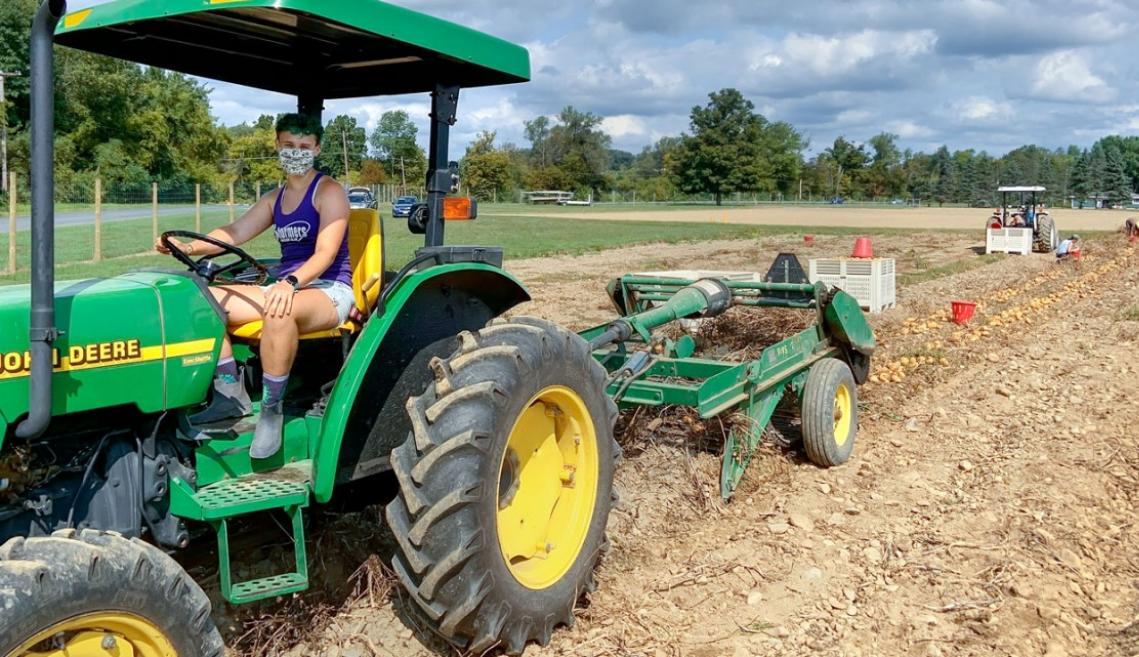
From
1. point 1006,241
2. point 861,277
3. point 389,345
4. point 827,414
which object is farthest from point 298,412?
point 1006,241

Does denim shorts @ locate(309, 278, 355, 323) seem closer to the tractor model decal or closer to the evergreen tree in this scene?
the tractor model decal

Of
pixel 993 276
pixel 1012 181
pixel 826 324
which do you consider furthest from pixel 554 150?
pixel 826 324

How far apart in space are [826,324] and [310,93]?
381cm

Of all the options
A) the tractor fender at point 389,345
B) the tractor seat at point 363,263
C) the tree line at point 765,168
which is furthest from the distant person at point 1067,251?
the tree line at point 765,168

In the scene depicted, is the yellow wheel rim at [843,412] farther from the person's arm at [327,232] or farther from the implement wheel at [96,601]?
the implement wheel at [96,601]

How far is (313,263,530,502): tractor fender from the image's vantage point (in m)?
3.28

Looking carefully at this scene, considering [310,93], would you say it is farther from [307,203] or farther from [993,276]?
[993,276]

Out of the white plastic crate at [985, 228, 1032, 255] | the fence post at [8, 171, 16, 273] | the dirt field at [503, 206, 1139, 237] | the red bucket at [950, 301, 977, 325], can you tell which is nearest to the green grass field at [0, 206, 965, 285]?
the fence post at [8, 171, 16, 273]

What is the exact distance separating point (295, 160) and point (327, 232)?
1.14 feet

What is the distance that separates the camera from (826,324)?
6652mm

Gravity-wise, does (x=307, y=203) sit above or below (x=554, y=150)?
below

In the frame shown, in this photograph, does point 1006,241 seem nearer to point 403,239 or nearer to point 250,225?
point 403,239

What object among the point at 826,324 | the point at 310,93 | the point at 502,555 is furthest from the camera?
the point at 826,324

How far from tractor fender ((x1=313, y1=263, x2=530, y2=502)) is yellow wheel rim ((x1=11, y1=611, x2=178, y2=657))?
706mm
